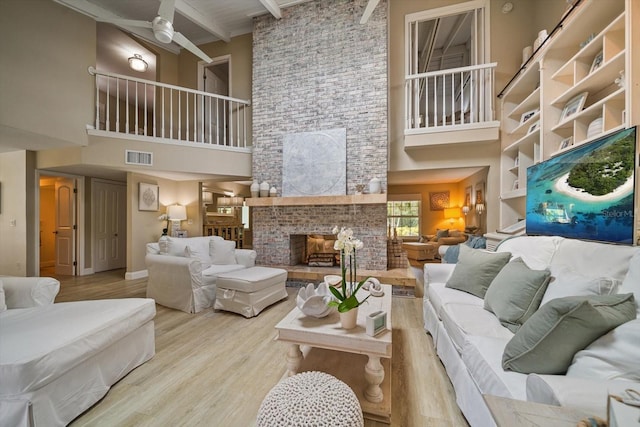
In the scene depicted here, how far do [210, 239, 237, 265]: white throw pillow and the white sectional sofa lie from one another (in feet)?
9.41

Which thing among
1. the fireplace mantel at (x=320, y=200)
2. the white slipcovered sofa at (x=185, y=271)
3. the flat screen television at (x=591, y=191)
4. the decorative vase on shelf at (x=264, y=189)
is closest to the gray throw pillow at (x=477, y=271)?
the flat screen television at (x=591, y=191)

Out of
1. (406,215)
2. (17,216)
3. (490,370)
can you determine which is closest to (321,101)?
(490,370)

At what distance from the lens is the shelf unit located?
6.23ft

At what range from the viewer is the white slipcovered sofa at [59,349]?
1231mm

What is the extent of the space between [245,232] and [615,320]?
8365 mm

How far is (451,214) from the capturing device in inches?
284

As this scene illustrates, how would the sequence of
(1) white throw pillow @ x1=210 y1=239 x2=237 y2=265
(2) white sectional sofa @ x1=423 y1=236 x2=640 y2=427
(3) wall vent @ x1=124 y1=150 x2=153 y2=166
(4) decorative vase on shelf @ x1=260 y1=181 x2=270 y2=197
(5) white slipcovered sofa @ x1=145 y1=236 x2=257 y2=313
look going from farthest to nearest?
(4) decorative vase on shelf @ x1=260 y1=181 x2=270 y2=197, (3) wall vent @ x1=124 y1=150 x2=153 y2=166, (1) white throw pillow @ x1=210 y1=239 x2=237 y2=265, (5) white slipcovered sofa @ x1=145 y1=236 x2=257 y2=313, (2) white sectional sofa @ x1=423 y1=236 x2=640 y2=427

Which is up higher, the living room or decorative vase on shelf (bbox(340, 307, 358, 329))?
the living room

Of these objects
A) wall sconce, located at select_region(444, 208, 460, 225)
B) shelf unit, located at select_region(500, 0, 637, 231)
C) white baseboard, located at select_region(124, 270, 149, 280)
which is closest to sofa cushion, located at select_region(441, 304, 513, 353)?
shelf unit, located at select_region(500, 0, 637, 231)

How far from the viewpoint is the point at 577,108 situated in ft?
7.59

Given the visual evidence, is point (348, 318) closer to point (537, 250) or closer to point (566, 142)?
point (537, 250)

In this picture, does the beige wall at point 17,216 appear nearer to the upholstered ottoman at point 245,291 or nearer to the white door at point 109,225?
the white door at point 109,225

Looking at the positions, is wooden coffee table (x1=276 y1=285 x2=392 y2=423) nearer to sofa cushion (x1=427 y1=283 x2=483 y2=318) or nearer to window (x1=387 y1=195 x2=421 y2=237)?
sofa cushion (x1=427 y1=283 x2=483 y2=318)

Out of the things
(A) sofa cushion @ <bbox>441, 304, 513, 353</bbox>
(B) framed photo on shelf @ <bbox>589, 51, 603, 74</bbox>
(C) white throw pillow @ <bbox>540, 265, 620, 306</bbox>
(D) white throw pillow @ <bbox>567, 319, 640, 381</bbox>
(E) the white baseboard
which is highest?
(B) framed photo on shelf @ <bbox>589, 51, 603, 74</bbox>
